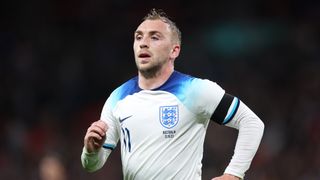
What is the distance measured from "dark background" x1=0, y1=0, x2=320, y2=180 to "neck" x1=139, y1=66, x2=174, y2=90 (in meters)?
6.28

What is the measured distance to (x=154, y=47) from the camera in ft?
18.0

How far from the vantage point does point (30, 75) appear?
14.3m

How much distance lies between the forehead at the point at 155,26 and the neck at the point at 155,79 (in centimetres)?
26

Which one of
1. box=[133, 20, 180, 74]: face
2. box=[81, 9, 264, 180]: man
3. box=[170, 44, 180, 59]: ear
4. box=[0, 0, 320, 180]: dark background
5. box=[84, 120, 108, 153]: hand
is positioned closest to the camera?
box=[84, 120, 108, 153]: hand

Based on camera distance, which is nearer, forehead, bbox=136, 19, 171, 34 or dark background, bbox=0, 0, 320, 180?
forehead, bbox=136, 19, 171, 34

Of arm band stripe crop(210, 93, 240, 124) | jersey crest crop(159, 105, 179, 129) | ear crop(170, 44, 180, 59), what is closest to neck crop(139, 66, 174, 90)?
ear crop(170, 44, 180, 59)

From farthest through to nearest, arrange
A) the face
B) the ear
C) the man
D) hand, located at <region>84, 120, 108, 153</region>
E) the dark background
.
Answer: the dark background
the ear
the face
the man
hand, located at <region>84, 120, 108, 153</region>

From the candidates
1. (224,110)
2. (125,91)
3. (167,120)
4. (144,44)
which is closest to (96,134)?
(167,120)

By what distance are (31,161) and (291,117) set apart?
12.9 ft

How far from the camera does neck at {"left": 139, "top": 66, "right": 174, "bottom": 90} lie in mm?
5512

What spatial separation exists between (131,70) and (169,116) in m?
8.96

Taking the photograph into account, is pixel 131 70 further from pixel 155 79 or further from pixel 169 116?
pixel 169 116

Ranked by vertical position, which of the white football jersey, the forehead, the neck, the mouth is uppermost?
the forehead

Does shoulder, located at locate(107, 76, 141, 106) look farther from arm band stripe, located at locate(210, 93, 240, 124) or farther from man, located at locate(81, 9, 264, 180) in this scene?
arm band stripe, located at locate(210, 93, 240, 124)
